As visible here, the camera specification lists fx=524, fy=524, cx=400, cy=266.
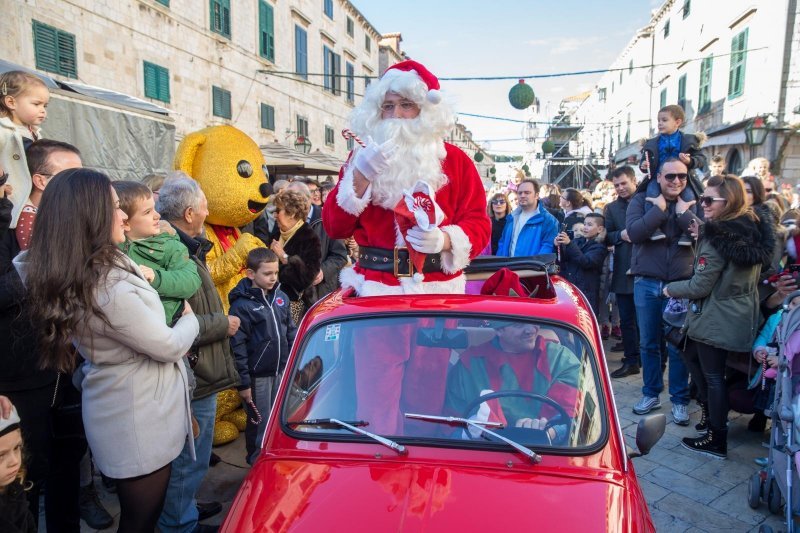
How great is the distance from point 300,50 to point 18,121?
1814cm

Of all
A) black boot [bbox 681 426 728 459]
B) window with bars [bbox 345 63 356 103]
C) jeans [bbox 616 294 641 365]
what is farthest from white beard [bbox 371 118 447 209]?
window with bars [bbox 345 63 356 103]

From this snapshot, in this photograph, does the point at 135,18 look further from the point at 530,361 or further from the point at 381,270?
the point at 530,361

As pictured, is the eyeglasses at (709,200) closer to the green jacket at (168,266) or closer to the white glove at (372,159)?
the white glove at (372,159)

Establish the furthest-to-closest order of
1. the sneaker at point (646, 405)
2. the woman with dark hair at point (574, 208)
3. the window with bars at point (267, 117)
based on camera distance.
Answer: the window with bars at point (267, 117), the woman with dark hair at point (574, 208), the sneaker at point (646, 405)

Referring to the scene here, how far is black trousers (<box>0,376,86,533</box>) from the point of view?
2291 mm

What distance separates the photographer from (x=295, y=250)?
4.40 m

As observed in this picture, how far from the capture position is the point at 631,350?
5.70 meters

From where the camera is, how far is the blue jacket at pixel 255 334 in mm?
3430

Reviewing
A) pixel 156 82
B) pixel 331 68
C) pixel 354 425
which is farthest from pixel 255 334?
pixel 331 68

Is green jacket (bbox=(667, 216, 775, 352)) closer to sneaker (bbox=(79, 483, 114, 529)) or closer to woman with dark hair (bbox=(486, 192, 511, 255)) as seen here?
woman with dark hair (bbox=(486, 192, 511, 255))

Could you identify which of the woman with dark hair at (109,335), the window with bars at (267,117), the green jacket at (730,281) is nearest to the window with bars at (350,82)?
the window with bars at (267,117)

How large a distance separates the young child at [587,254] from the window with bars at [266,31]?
13899mm

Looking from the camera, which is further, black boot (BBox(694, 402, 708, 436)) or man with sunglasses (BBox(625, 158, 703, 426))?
man with sunglasses (BBox(625, 158, 703, 426))

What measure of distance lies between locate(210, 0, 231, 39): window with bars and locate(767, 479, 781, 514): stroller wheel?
15506 mm
